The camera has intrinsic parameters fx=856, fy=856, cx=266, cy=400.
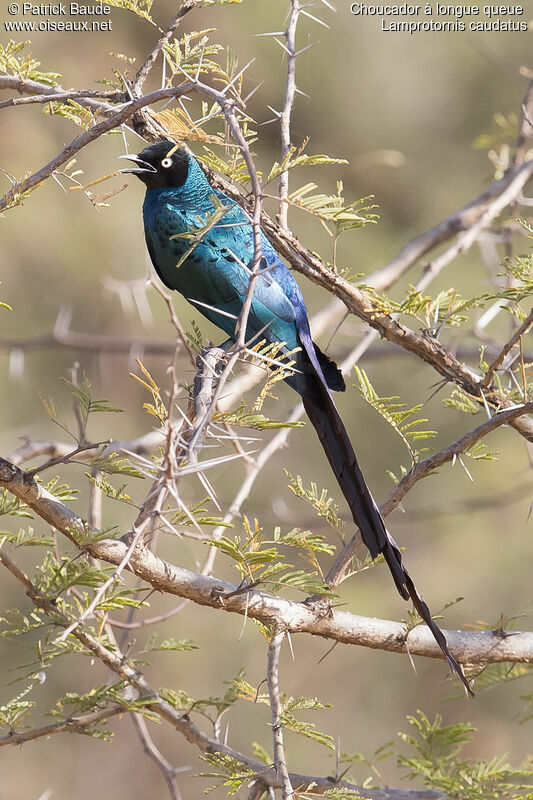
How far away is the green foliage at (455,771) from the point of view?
5.23 feet

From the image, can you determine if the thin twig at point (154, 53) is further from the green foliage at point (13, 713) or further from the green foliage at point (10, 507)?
the green foliage at point (13, 713)

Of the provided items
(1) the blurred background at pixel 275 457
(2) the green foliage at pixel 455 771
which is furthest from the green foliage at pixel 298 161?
(1) the blurred background at pixel 275 457

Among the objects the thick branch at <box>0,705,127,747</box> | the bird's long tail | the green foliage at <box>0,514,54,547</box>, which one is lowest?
the thick branch at <box>0,705,127,747</box>

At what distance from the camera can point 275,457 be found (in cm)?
596

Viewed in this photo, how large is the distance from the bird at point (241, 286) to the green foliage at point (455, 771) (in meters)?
0.25

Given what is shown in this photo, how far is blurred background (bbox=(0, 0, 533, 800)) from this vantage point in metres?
5.55

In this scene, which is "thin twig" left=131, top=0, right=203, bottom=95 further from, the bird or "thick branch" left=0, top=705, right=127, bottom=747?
"thick branch" left=0, top=705, right=127, bottom=747

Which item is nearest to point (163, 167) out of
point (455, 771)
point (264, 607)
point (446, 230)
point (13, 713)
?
point (446, 230)

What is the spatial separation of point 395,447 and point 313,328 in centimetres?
325

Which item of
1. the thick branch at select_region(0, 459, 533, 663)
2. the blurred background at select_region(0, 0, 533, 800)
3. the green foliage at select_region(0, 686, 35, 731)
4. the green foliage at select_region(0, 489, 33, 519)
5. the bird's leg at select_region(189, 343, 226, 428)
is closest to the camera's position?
the bird's leg at select_region(189, 343, 226, 428)

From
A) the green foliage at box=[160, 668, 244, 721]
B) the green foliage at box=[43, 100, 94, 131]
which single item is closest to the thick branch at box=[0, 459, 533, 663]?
the green foliage at box=[160, 668, 244, 721]

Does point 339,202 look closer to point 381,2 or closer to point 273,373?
point 273,373

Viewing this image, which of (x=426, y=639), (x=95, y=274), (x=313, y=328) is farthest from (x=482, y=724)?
(x=426, y=639)

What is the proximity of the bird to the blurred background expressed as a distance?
2984mm
